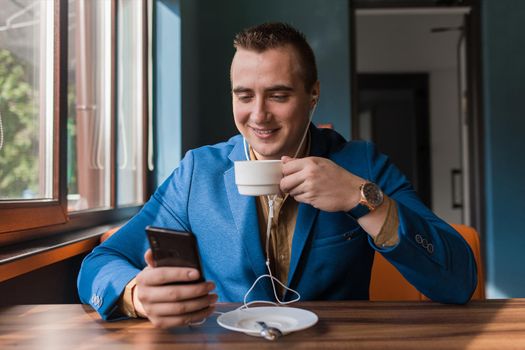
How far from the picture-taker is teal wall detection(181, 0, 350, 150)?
371 centimetres

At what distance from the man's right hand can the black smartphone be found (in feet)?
0.04

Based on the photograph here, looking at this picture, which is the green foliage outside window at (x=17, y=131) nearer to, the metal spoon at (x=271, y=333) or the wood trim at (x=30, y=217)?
the wood trim at (x=30, y=217)

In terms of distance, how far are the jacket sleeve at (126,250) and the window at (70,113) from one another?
34 centimetres

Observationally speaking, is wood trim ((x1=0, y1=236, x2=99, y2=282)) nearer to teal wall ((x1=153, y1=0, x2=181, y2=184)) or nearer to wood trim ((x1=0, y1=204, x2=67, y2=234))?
wood trim ((x1=0, y1=204, x2=67, y2=234))

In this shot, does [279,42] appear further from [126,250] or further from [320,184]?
[126,250]

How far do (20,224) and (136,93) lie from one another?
1600mm

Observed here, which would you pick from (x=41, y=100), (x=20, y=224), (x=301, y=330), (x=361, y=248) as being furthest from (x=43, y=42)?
(x=301, y=330)

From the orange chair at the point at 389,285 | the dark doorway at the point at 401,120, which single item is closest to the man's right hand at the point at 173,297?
the orange chair at the point at 389,285

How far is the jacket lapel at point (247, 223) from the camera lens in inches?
49.6

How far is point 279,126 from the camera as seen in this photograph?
1311 millimetres

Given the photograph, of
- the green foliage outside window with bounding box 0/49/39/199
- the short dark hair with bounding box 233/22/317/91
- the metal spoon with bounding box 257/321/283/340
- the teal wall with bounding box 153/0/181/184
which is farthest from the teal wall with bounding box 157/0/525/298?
the metal spoon with bounding box 257/321/283/340


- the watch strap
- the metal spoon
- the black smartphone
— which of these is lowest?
the metal spoon

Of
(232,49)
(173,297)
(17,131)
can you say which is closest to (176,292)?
(173,297)

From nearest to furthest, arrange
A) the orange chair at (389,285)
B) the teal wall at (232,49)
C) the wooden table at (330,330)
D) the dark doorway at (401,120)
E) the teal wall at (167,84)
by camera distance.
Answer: the wooden table at (330,330) → the orange chair at (389,285) → the teal wall at (167,84) → the teal wall at (232,49) → the dark doorway at (401,120)
